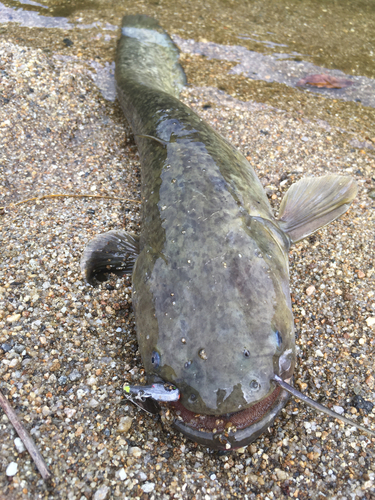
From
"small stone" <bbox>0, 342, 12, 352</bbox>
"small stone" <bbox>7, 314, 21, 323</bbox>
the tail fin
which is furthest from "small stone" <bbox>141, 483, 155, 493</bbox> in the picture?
the tail fin

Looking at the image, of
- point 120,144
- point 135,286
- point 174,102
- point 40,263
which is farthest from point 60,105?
point 135,286

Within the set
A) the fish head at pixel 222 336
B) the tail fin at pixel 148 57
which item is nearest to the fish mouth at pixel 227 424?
the fish head at pixel 222 336

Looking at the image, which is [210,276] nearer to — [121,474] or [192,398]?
[192,398]

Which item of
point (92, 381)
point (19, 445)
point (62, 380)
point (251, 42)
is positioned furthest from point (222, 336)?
point (251, 42)

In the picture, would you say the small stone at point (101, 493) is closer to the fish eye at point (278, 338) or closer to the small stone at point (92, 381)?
the small stone at point (92, 381)

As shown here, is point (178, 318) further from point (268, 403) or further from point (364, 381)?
point (364, 381)

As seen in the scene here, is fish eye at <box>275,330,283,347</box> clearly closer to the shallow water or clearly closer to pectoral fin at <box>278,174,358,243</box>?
pectoral fin at <box>278,174,358,243</box>
